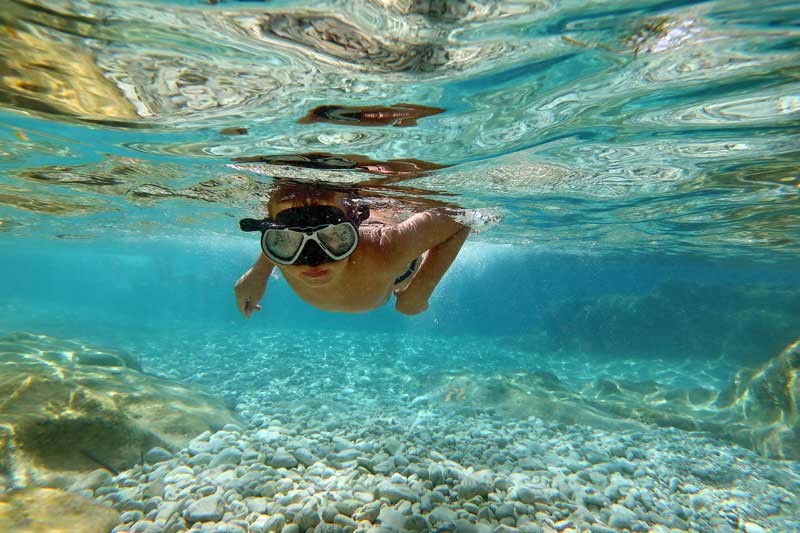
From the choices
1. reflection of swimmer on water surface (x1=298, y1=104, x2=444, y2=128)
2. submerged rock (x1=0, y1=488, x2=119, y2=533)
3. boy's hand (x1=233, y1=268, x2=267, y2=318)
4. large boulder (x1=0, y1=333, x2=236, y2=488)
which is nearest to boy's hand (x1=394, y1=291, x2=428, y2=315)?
boy's hand (x1=233, y1=268, x2=267, y2=318)

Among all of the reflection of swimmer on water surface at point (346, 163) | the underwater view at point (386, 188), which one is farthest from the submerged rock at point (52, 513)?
the reflection of swimmer on water surface at point (346, 163)

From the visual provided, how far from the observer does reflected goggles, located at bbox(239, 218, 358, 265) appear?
13.3 feet

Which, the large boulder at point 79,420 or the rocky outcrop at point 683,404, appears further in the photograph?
the rocky outcrop at point 683,404

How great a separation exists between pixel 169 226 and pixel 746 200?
2644cm

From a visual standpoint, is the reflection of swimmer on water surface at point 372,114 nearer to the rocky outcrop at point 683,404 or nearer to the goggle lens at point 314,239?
the goggle lens at point 314,239

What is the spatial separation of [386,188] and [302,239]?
5.44 meters

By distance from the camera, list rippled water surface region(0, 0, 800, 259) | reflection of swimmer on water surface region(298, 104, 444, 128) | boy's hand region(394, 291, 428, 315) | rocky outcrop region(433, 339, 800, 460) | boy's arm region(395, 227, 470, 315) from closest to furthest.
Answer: rippled water surface region(0, 0, 800, 259), boy's arm region(395, 227, 470, 315), boy's hand region(394, 291, 428, 315), reflection of swimmer on water surface region(298, 104, 444, 128), rocky outcrop region(433, 339, 800, 460)

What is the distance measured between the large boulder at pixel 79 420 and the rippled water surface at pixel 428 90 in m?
4.27

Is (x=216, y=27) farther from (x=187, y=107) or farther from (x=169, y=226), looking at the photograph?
(x=169, y=226)

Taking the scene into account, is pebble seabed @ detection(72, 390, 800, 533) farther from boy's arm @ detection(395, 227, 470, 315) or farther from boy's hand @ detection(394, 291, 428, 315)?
boy's arm @ detection(395, 227, 470, 315)

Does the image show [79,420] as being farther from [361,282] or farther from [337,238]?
[337,238]

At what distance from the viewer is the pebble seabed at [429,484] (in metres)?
4.05

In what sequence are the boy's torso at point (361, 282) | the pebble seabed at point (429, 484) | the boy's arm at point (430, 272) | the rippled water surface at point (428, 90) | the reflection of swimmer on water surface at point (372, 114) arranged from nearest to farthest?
the rippled water surface at point (428, 90) → the pebble seabed at point (429, 484) → the boy's torso at point (361, 282) → the boy's arm at point (430, 272) → the reflection of swimmer on water surface at point (372, 114)

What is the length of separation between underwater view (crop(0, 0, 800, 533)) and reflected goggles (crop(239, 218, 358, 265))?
3 cm
